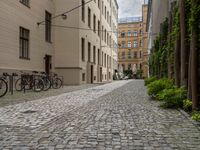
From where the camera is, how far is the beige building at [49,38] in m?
15.9

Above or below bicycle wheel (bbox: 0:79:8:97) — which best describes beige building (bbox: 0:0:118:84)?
above

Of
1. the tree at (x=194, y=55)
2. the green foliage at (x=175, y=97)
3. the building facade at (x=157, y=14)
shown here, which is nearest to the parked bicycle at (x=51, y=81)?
the building facade at (x=157, y=14)

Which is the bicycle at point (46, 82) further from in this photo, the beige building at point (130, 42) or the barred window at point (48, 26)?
the beige building at point (130, 42)

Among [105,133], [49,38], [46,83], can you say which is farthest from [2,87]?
[49,38]

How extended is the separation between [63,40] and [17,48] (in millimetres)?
8119

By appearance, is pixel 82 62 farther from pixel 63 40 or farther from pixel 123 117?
pixel 123 117

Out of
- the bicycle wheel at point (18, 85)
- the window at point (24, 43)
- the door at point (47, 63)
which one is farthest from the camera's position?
the door at point (47, 63)

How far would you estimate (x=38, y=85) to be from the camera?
16.2 m

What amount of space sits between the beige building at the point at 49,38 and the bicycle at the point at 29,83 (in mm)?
765

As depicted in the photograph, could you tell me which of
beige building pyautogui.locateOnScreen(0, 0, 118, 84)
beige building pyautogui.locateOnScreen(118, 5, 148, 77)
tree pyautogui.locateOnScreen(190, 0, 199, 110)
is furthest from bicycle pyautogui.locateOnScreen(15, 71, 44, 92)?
beige building pyautogui.locateOnScreen(118, 5, 148, 77)

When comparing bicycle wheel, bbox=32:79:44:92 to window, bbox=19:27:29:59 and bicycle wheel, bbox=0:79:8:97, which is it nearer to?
window, bbox=19:27:29:59

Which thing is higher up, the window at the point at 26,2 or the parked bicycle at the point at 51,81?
the window at the point at 26,2

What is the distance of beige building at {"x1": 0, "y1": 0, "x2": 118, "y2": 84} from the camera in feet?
52.0

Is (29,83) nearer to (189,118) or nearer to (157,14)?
(189,118)
